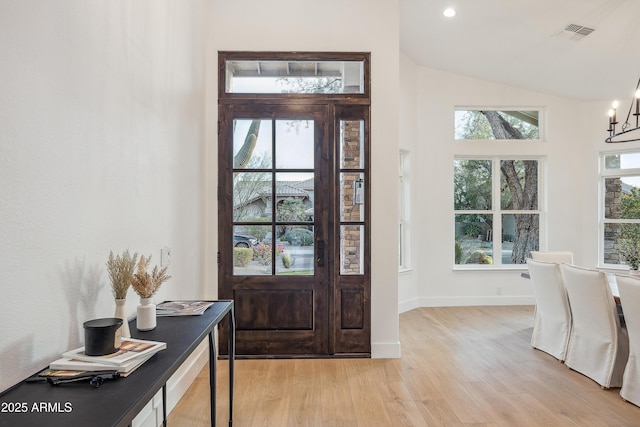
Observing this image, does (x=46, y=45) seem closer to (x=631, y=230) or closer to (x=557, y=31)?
(x=557, y=31)

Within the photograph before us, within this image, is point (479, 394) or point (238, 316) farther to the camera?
point (238, 316)

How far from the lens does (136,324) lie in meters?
1.88

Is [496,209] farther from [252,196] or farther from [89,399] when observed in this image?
[89,399]

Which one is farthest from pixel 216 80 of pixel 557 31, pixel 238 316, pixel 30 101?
pixel 557 31

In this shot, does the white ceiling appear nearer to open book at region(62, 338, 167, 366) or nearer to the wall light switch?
the wall light switch

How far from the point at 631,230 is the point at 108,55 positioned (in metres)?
6.83

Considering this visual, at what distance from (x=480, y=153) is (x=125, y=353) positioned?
5654 mm

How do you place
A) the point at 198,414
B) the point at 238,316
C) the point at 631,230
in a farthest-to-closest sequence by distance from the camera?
1. the point at 631,230
2. the point at 238,316
3. the point at 198,414

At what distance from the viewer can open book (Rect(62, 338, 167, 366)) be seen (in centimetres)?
130

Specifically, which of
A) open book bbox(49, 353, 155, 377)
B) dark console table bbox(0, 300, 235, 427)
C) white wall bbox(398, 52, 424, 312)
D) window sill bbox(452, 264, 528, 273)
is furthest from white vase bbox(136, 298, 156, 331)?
window sill bbox(452, 264, 528, 273)

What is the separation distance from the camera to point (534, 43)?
15.2 feet

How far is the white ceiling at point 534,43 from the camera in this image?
3998mm

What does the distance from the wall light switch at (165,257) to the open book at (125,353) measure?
40.8 inches

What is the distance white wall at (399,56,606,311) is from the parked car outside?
2.87 meters
